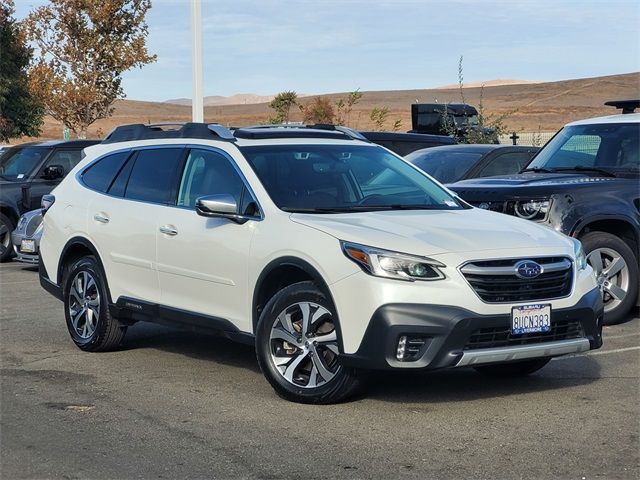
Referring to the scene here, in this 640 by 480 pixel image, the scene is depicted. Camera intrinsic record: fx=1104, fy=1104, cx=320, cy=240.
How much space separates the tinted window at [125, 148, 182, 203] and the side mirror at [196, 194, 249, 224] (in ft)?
3.02

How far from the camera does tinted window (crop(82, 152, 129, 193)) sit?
29.9ft

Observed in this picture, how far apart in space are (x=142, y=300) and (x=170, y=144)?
4.02ft

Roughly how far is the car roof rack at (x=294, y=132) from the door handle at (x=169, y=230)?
0.84 meters

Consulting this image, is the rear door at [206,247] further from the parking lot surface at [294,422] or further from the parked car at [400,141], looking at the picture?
the parked car at [400,141]

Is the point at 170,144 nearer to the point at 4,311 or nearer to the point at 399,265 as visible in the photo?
the point at 399,265

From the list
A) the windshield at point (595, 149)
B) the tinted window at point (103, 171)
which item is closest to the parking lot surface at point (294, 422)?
the tinted window at point (103, 171)

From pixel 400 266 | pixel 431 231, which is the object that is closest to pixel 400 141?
pixel 431 231

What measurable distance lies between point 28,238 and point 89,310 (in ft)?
20.5

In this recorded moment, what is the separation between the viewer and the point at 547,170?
11.3 metres

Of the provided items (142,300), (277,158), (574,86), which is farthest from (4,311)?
(574,86)

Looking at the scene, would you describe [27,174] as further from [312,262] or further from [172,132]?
[312,262]

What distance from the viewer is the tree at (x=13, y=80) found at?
4350cm

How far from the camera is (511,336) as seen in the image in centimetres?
661

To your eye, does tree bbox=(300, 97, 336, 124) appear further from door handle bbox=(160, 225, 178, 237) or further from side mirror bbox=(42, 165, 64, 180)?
door handle bbox=(160, 225, 178, 237)
